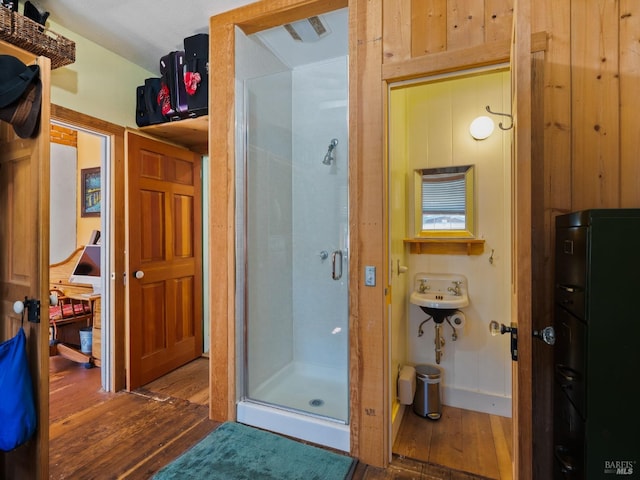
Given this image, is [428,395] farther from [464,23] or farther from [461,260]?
[464,23]

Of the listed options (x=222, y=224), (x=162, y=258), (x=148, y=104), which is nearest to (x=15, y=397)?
(x=222, y=224)

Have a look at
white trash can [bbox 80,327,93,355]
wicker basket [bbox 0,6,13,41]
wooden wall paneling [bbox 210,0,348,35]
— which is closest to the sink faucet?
wooden wall paneling [bbox 210,0,348,35]

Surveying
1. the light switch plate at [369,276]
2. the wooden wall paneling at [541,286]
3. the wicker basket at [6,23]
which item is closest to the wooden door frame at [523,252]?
the wooden wall paneling at [541,286]

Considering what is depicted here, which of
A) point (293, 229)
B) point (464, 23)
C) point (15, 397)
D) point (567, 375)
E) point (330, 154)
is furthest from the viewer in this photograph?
point (293, 229)

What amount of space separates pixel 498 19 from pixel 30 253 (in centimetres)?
251

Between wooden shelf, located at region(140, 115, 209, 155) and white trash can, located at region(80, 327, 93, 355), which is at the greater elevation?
wooden shelf, located at region(140, 115, 209, 155)

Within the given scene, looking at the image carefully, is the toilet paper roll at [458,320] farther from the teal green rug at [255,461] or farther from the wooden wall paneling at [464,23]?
the wooden wall paneling at [464,23]

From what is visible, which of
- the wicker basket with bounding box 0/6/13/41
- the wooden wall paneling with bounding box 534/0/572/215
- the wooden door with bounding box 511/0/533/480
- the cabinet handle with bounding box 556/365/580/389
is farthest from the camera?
the wicker basket with bounding box 0/6/13/41

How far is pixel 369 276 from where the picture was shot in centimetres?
181

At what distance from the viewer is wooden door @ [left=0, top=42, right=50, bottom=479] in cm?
146

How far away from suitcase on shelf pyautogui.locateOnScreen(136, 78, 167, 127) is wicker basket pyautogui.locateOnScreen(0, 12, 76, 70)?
0.69 m

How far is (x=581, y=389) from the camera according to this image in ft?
3.71

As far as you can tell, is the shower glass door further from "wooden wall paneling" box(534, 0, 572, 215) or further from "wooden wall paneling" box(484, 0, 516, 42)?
"wooden wall paneling" box(534, 0, 572, 215)

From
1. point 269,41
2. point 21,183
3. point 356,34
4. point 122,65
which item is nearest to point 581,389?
point 356,34
